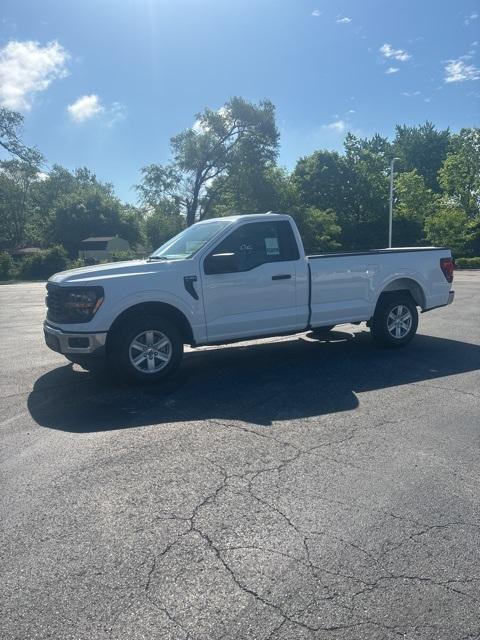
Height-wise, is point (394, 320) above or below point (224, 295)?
below

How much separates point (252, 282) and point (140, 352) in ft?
5.80

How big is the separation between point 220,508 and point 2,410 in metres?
3.29

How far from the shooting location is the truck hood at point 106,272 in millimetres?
6246

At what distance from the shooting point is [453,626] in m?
2.41

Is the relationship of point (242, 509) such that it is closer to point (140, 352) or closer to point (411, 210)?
point (140, 352)

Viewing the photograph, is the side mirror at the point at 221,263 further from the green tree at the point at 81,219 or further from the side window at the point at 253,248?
the green tree at the point at 81,219

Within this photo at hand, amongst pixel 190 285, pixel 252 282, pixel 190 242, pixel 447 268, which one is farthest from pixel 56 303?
pixel 447 268

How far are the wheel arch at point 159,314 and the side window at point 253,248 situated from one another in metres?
0.67

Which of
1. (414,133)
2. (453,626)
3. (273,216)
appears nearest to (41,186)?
(414,133)

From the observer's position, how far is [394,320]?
8.41 meters

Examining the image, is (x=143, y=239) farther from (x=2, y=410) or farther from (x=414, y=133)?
(x=2, y=410)

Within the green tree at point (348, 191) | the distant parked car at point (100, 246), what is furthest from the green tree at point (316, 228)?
the distant parked car at point (100, 246)

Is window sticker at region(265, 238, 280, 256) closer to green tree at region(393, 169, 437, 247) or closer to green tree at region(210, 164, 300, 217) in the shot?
green tree at region(210, 164, 300, 217)

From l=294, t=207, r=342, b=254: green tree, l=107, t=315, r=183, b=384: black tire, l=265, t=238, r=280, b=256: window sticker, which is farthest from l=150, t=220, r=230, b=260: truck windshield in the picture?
l=294, t=207, r=342, b=254: green tree
